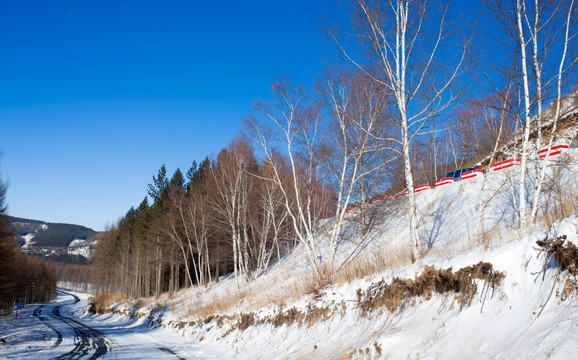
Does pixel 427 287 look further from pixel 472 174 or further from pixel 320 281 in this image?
pixel 472 174

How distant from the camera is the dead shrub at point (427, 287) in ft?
17.4

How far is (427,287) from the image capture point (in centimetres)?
620

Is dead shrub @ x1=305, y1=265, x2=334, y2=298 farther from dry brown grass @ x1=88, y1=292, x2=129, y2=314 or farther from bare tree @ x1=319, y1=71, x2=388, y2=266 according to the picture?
dry brown grass @ x1=88, y1=292, x2=129, y2=314

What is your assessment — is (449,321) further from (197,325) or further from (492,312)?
(197,325)

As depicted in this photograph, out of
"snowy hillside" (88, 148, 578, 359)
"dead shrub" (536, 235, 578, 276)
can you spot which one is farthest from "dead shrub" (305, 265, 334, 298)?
"dead shrub" (536, 235, 578, 276)

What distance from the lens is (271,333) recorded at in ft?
33.6

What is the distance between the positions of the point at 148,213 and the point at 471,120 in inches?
1531

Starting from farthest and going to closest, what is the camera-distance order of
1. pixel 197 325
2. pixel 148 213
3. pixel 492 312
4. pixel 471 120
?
1. pixel 148 213
2. pixel 471 120
3. pixel 197 325
4. pixel 492 312

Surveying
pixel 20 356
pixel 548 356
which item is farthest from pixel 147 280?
pixel 548 356

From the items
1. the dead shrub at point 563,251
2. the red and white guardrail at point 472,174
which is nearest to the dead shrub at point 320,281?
the dead shrub at point 563,251

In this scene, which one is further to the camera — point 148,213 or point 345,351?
point 148,213

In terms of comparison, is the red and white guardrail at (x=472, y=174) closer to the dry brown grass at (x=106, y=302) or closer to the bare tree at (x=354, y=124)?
the bare tree at (x=354, y=124)

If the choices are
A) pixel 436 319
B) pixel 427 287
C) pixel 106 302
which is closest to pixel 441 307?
pixel 436 319

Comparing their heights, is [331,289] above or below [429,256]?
below
